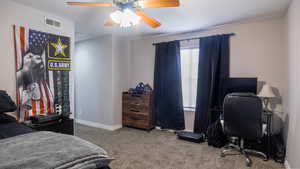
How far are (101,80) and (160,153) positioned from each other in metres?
2.35

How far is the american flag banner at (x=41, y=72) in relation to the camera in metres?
2.30

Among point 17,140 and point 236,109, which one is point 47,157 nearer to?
point 17,140

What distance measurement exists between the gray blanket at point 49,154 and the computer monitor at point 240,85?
2557 millimetres

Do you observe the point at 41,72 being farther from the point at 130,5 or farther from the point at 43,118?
the point at 130,5

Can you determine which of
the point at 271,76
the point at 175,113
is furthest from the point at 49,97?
the point at 271,76

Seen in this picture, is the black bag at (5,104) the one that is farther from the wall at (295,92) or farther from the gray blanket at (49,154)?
the wall at (295,92)

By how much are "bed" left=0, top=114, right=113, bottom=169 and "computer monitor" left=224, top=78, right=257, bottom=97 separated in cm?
254

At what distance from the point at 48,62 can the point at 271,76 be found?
12.4 ft

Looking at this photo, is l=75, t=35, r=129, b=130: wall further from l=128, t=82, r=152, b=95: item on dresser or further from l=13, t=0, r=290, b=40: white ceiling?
l=13, t=0, r=290, b=40: white ceiling

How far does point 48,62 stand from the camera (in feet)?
8.52

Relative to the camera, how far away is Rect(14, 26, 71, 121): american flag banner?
2.30 m

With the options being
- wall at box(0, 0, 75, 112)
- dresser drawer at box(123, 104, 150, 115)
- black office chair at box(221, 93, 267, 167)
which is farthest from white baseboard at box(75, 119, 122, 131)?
black office chair at box(221, 93, 267, 167)

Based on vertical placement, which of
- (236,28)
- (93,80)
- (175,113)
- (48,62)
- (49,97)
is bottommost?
(175,113)

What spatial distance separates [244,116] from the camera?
226 cm
